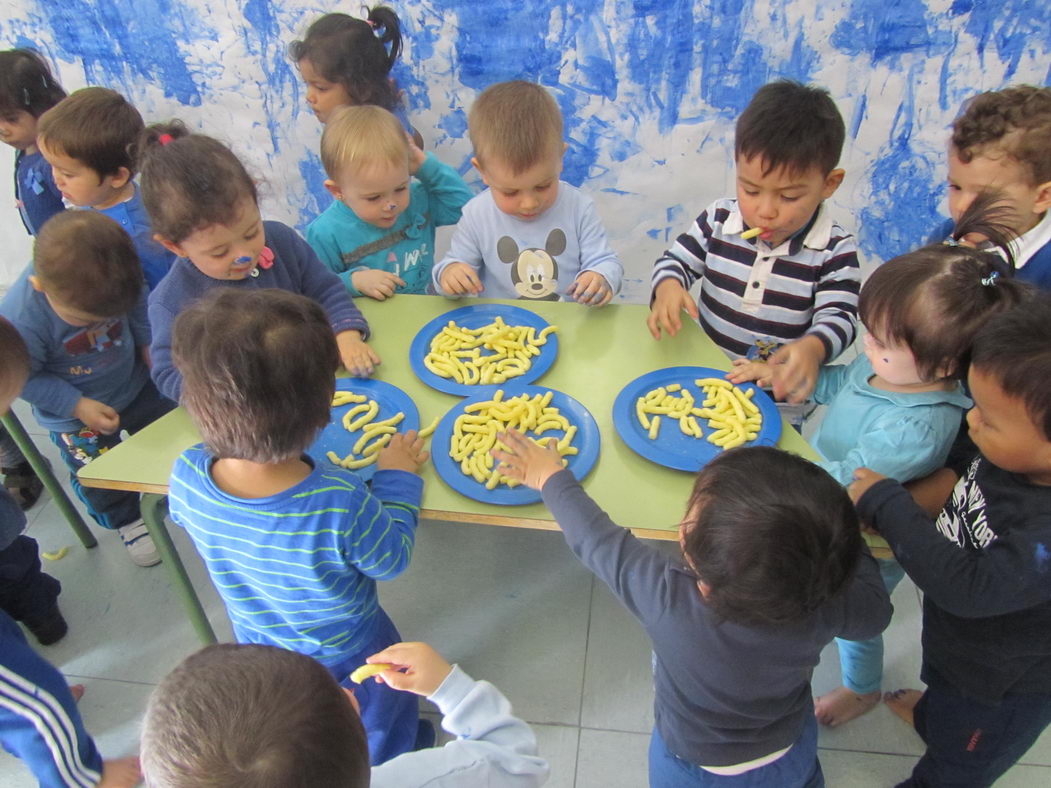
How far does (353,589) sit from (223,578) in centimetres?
26

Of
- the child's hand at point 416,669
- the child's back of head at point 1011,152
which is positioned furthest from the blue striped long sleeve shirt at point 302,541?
the child's back of head at point 1011,152

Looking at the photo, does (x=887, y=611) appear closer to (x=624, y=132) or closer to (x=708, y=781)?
(x=708, y=781)

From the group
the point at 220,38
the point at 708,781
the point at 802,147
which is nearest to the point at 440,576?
the point at 708,781

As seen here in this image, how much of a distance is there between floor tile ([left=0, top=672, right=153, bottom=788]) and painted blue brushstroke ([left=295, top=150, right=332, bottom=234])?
235 cm

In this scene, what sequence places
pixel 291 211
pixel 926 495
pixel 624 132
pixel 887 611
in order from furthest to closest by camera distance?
pixel 291 211 → pixel 624 132 → pixel 926 495 → pixel 887 611

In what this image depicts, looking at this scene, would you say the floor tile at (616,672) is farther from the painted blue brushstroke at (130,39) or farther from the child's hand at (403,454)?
the painted blue brushstroke at (130,39)

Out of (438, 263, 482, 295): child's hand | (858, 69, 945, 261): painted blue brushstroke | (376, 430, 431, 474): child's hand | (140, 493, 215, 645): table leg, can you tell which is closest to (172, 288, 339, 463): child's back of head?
(376, 430, 431, 474): child's hand

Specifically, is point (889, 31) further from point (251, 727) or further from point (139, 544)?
point (139, 544)

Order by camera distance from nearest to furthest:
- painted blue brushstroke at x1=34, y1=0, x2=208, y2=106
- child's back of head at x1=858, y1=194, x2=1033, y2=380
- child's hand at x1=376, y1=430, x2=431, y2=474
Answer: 1. child's back of head at x1=858, y1=194, x2=1033, y2=380
2. child's hand at x1=376, y1=430, x2=431, y2=474
3. painted blue brushstroke at x1=34, y1=0, x2=208, y2=106

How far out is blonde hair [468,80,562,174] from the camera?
6.73 ft

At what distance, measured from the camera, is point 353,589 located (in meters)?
1.46

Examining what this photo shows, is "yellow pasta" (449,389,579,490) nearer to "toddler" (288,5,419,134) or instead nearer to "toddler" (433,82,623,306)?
"toddler" (433,82,623,306)

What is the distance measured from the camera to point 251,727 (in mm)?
733

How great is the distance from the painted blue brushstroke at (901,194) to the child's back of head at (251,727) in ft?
10.6
